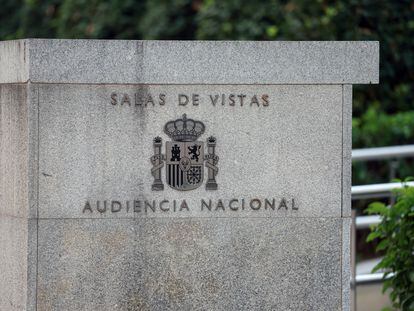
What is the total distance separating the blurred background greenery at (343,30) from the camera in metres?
14.4

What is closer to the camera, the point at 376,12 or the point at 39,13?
the point at 376,12

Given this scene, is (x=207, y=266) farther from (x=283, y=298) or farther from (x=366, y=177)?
(x=366, y=177)

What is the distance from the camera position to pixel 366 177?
13375 mm

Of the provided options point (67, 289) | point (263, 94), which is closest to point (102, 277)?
point (67, 289)

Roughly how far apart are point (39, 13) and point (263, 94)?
1386 centimetres

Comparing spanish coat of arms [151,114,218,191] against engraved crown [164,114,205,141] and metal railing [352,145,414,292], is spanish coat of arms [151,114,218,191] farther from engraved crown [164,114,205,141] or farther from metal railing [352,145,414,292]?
metal railing [352,145,414,292]

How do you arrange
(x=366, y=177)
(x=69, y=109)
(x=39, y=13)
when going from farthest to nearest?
(x=39, y=13)
(x=366, y=177)
(x=69, y=109)

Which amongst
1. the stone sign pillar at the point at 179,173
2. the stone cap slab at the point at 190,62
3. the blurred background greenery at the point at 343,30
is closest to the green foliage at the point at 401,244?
the stone sign pillar at the point at 179,173

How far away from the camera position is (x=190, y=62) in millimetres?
7363

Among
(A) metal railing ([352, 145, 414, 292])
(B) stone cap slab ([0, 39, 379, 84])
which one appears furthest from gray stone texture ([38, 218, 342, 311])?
(A) metal railing ([352, 145, 414, 292])

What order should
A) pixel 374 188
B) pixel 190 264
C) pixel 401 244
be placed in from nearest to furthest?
1. pixel 190 264
2. pixel 401 244
3. pixel 374 188

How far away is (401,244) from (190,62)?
2.38 m

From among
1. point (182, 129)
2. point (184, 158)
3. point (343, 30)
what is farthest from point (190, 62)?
point (343, 30)

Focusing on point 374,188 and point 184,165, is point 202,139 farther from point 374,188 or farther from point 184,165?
point 374,188
